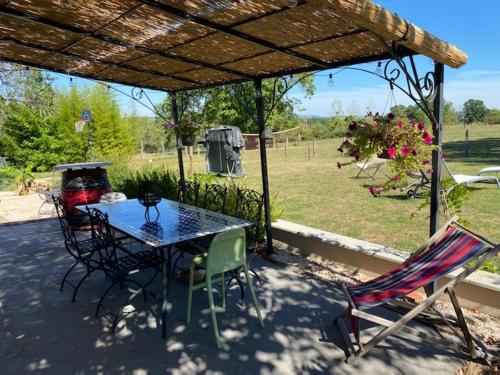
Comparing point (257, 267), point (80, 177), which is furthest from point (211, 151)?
point (257, 267)

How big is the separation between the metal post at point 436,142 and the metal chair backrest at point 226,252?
1536 mm

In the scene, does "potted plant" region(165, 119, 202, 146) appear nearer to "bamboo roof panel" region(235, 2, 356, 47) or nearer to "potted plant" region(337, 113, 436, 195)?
"bamboo roof panel" region(235, 2, 356, 47)

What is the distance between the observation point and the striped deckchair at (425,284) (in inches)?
84.3

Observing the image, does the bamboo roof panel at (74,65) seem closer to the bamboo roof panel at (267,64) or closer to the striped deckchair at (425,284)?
the bamboo roof panel at (267,64)

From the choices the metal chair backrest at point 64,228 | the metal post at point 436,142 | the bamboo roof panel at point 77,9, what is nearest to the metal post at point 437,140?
the metal post at point 436,142

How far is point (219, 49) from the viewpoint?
3.35m

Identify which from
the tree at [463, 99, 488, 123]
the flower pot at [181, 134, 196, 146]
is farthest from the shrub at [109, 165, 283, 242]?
the tree at [463, 99, 488, 123]

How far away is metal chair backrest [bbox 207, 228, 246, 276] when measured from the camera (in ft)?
8.14

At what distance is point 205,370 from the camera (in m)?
2.25

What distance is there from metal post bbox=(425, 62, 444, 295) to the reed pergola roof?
117 mm

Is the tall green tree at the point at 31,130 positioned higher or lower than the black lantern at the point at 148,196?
higher

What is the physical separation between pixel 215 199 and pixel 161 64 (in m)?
1.91

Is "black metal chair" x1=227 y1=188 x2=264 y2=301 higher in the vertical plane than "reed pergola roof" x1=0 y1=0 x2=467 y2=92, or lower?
lower

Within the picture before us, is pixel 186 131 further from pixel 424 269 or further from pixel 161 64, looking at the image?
pixel 424 269
